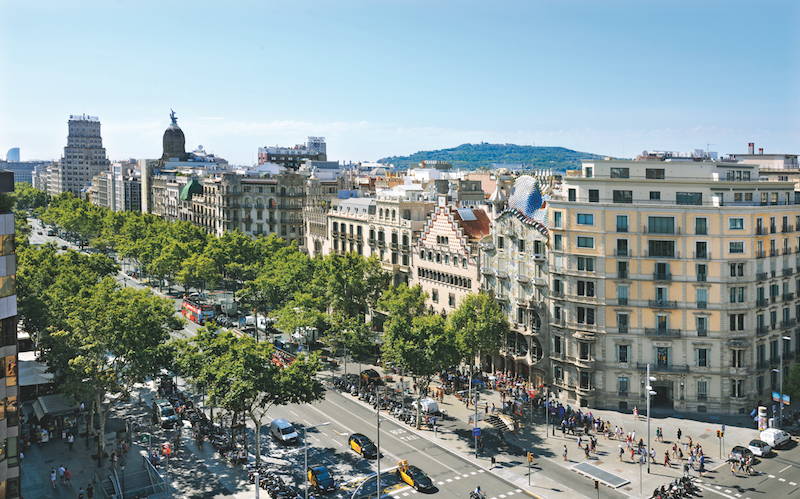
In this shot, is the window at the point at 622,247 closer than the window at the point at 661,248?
No

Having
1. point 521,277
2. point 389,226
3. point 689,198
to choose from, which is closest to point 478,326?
point 521,277

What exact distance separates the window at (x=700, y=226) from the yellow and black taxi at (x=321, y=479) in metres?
49.0

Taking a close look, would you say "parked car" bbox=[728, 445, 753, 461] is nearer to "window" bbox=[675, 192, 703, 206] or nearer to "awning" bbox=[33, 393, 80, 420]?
"window" bbox=[675, 192, 703, 206]

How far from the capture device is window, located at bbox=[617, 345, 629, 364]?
78750 mm

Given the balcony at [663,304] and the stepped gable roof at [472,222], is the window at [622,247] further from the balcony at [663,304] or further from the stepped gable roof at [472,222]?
the stepped gable roof at [472,222]

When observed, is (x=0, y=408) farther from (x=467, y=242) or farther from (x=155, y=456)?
(x=467, y=242)

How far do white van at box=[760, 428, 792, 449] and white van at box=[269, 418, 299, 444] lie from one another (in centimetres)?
4733

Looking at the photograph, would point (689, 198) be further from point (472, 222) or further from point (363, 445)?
point (363, 445)

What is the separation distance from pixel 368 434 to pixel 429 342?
11785mm

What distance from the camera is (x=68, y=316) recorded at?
7212 centimetres

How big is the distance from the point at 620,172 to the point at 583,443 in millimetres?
32859

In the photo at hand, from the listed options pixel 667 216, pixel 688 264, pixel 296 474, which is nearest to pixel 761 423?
pixel 688 264

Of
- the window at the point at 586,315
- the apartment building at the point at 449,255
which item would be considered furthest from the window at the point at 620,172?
the apartment building at the point at 449,255

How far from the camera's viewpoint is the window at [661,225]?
254 ft
